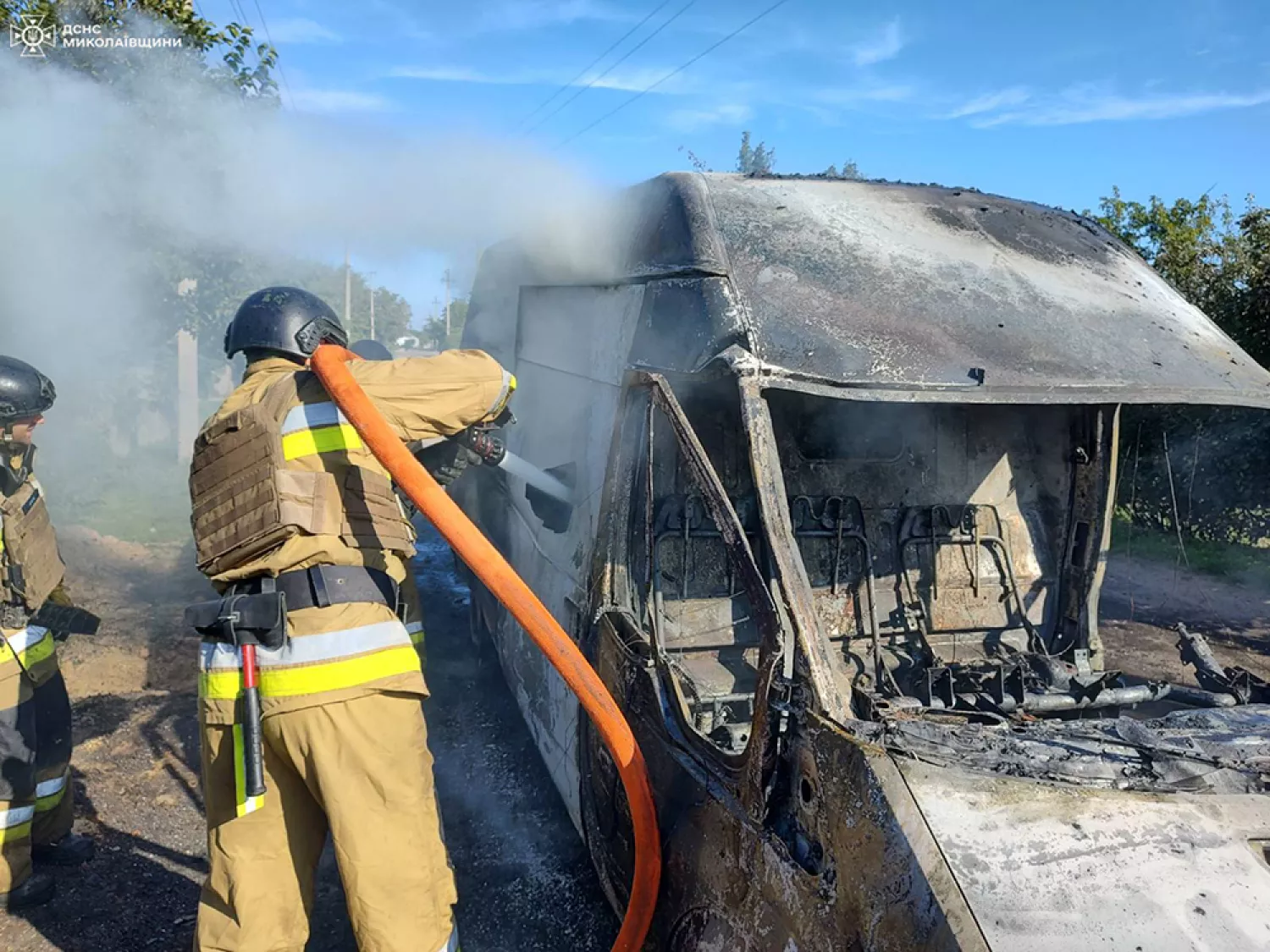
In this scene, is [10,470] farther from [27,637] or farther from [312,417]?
[312,417]

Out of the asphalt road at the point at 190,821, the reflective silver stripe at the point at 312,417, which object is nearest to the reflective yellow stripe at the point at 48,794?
the asphalt road at the point at 190,821

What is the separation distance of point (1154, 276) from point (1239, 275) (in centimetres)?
545

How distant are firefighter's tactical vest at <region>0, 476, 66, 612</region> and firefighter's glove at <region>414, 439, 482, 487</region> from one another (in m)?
1.78

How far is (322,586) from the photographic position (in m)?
2.52

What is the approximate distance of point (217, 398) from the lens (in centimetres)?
1911

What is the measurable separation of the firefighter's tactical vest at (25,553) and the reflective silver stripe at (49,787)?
2.31 feet

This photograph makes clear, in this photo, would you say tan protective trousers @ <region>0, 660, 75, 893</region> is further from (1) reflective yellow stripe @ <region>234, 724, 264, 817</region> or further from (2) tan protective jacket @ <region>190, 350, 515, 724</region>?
(1) reflective yellow stripe @ <region>234, 724, 264, 817</region>

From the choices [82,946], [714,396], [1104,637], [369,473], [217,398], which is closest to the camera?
Answer: [369,473]

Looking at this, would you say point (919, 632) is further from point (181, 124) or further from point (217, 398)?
point (217, 398)

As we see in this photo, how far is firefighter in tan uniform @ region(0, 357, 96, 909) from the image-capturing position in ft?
11.3

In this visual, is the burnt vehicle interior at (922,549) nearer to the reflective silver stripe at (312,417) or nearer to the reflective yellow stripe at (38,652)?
the reflective silver stripe at (312,417)

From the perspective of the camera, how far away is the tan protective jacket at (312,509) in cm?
247

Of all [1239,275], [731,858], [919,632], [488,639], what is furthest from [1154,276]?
[1239,275]

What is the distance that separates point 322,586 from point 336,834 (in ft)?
2.23
